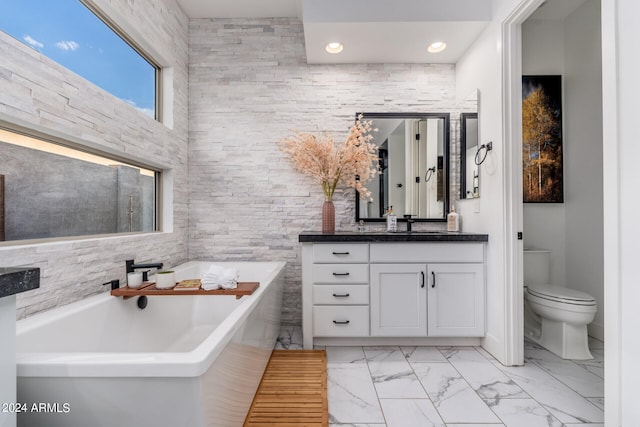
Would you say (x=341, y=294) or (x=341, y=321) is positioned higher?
(x=341, y=294)

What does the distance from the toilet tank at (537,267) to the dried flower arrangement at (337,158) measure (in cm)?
146

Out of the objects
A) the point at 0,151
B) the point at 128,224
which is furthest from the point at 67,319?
the point at 128,224

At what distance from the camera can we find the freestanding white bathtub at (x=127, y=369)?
0.90 meters

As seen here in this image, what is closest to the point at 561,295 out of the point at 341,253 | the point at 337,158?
the point at 341,253

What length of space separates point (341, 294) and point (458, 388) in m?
0.93

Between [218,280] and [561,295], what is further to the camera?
[561,295]

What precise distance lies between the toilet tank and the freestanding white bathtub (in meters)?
2.23

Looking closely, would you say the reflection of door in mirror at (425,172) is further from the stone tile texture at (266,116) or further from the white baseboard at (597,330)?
the white baseboard at (597,330)

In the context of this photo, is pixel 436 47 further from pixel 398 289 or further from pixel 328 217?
pixel 398 289

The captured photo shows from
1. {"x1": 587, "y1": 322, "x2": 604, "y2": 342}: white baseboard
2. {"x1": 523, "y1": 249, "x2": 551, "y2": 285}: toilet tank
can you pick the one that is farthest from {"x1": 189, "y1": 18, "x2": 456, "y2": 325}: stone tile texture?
{"x1": 587, "y1": 322, "x2": 604, "y2": 342}: white baseboard

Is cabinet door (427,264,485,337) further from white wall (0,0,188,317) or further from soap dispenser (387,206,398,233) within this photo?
white wall (0,0,188,317)

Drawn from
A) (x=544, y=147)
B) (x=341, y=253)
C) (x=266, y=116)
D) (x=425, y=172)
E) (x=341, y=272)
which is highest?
(x=266, y=116)

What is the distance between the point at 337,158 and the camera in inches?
109

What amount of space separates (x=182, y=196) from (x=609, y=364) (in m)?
3.03
